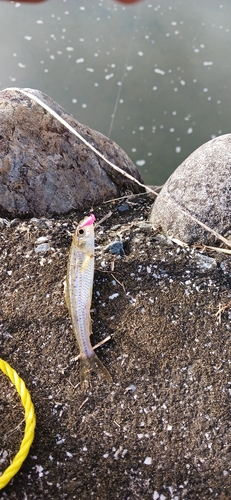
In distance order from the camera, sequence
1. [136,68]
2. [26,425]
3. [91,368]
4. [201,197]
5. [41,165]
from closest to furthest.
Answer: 1. [26,425]
2. [91,368]
3. [201,197]
4. [41,165]
5. [136,68]

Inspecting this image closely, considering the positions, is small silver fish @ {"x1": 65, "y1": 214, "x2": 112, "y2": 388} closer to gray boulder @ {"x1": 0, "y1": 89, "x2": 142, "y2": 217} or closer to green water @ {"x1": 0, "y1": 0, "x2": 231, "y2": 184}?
gray boulder @ {"x1": 0, "y1": 89, "x2": 142, "y2": 217}

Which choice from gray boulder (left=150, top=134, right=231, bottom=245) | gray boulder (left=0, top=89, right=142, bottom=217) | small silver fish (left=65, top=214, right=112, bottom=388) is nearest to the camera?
small silver fish (left=65, top=214, right=112, bottom=388)

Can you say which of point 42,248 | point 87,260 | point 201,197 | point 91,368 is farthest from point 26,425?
point 201,197

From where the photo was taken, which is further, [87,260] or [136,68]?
[136,68]

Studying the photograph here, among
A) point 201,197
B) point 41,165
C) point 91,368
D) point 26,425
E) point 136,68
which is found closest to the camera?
point 26,425

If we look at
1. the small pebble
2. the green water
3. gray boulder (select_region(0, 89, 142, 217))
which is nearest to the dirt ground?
the small pebble

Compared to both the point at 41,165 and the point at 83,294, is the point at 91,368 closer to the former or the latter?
the point at 83,294

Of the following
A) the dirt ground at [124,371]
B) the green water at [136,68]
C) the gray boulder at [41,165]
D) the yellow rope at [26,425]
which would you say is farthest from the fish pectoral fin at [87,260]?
the green water at [136,68]

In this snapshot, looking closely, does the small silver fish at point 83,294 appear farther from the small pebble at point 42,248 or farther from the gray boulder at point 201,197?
the gray boulder at point 201,197
